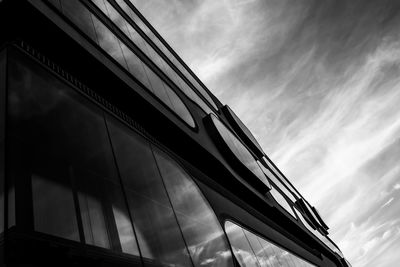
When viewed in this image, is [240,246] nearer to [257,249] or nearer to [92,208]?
[257,249]

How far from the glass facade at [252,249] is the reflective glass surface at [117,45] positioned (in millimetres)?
5286

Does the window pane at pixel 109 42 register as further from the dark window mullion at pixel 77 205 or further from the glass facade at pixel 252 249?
A: the glass facade at pixel 252 249

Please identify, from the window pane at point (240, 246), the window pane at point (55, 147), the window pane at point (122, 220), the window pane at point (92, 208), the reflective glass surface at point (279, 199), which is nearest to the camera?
the window pane at point (55, 147)

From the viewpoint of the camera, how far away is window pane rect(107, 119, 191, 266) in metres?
5.37

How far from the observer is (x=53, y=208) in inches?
150

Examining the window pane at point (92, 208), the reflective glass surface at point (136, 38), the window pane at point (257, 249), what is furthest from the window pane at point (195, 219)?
the reflective glass surface at point (136, 38)

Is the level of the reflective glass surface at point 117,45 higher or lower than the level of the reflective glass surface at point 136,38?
lower

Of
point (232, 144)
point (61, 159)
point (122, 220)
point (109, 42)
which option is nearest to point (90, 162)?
point (61, 159)

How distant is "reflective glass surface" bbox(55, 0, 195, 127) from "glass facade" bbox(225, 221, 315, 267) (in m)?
5.29

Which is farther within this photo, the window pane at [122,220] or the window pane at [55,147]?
the window pane at [122,220]

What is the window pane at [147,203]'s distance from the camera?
537 cm

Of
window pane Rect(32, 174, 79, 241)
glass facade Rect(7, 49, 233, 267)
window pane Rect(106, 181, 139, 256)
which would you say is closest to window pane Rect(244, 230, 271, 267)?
glass facade Rect(7, 49, 233, 267)

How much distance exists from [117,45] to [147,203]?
6.64 metres

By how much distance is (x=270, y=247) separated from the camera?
14.6 m
